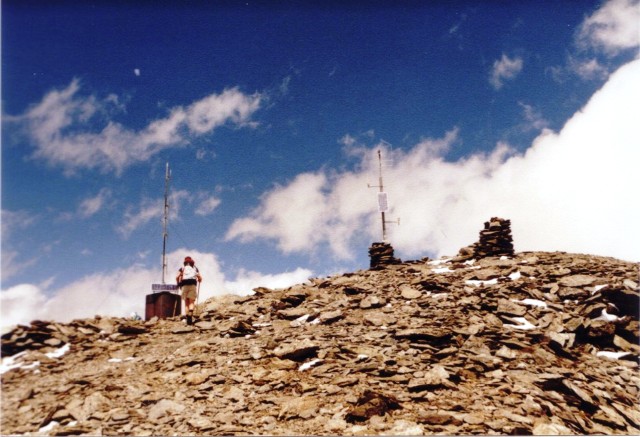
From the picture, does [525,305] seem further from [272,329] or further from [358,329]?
[272,329]

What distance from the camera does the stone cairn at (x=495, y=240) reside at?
65.4 feet

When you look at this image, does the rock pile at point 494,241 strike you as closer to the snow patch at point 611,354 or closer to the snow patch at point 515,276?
the snow patch at point 515,276

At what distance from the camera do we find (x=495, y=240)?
66.2 feet

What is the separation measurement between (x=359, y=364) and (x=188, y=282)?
26.6 ft

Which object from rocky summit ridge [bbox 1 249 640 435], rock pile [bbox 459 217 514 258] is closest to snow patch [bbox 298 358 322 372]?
rocky summit ridge [bbox 1 249 640 435]

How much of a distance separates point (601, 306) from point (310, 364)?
31.8ft

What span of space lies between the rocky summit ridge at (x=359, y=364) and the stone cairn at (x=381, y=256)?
5.05m

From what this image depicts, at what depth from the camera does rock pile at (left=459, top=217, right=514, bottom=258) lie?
65.5 feet

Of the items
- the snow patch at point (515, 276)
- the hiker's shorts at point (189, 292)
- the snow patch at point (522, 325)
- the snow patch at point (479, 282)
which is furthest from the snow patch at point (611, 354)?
the hiker's shorts at point (189, 292)

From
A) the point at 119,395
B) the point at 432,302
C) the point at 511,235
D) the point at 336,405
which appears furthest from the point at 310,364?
the point at 511,235

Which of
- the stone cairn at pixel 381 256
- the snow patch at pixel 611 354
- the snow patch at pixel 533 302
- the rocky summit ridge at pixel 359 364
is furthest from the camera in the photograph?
the stone cairn at pixel 381 256

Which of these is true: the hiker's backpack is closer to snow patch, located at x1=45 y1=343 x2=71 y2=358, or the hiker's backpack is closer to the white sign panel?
snow patch, located at x1=45 y1=343 x2=71 y2=358

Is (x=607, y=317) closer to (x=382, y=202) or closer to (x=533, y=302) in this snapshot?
(x=533, y=302)

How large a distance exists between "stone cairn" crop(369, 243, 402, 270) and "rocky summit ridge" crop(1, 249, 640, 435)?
5.05 metres
